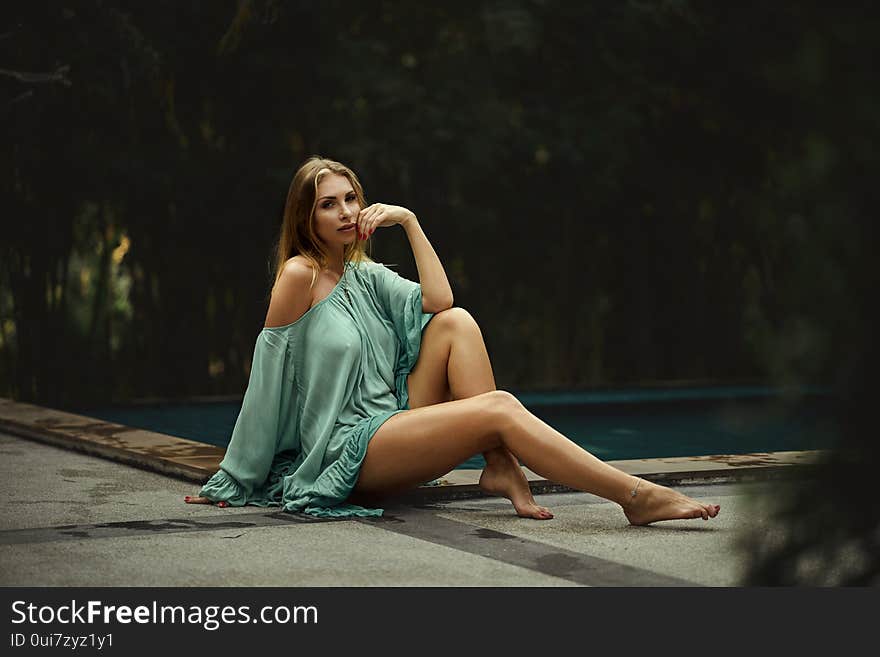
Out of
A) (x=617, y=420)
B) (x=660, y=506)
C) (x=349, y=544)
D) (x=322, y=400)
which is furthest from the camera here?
(x=617, y=420)

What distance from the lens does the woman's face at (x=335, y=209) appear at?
4.77m

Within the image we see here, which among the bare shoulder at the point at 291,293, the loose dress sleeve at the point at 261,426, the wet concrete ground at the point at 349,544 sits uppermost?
the bare shoulder at the point at 291,293

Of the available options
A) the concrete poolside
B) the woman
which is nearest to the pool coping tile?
the concrete poolside

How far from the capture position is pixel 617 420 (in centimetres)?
933

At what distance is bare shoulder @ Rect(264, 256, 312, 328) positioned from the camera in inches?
186

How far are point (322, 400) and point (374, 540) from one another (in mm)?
677

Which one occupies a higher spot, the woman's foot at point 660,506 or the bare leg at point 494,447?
the bare leg at point 494,447

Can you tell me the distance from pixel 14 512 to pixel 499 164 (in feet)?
22.2

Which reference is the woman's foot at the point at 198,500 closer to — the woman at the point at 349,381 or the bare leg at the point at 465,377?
the woman at the point at 349,381

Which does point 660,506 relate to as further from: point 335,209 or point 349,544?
point 335,209

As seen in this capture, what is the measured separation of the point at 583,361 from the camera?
11625mm

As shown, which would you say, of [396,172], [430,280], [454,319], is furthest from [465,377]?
[396,172]

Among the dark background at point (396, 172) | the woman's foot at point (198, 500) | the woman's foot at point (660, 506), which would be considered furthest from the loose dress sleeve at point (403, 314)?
the dark background at point (396, 172)
